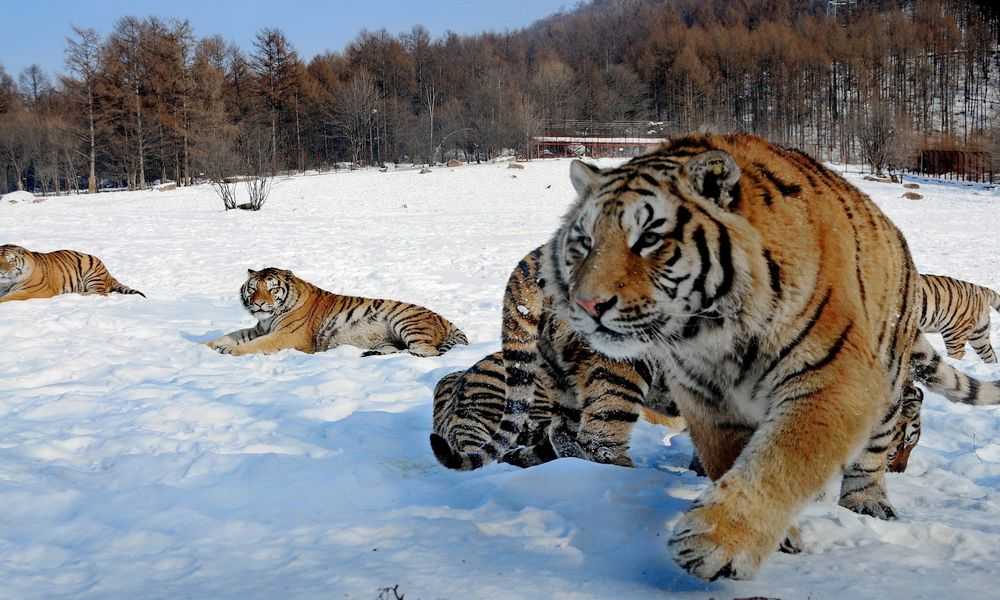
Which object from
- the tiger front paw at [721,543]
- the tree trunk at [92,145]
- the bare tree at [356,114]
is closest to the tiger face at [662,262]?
the tiger front paw at [721,543]

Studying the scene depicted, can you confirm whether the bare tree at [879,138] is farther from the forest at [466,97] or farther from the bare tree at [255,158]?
the bare tree at [255,158]

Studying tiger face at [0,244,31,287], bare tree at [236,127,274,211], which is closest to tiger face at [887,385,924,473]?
tiger face at [0,244,31,287]

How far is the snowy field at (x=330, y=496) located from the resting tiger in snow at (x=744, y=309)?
30 cm

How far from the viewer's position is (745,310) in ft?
7.40

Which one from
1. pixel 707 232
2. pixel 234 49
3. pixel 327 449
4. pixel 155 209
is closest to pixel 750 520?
pixel 707 232

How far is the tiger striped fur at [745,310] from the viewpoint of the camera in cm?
208

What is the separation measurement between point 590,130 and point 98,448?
71.1 m

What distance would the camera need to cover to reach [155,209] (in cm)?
2575

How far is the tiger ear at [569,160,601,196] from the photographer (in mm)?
2592

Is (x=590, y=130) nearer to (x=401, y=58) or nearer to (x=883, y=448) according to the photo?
(x=401, y=58)

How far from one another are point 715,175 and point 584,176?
0.47m

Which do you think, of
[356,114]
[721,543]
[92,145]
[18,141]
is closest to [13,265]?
[721,543]

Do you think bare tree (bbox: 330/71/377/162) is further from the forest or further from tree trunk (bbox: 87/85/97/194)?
tree trunk (bbox: 87/85/97/194)

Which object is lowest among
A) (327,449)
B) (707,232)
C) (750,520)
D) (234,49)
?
(327,449)
